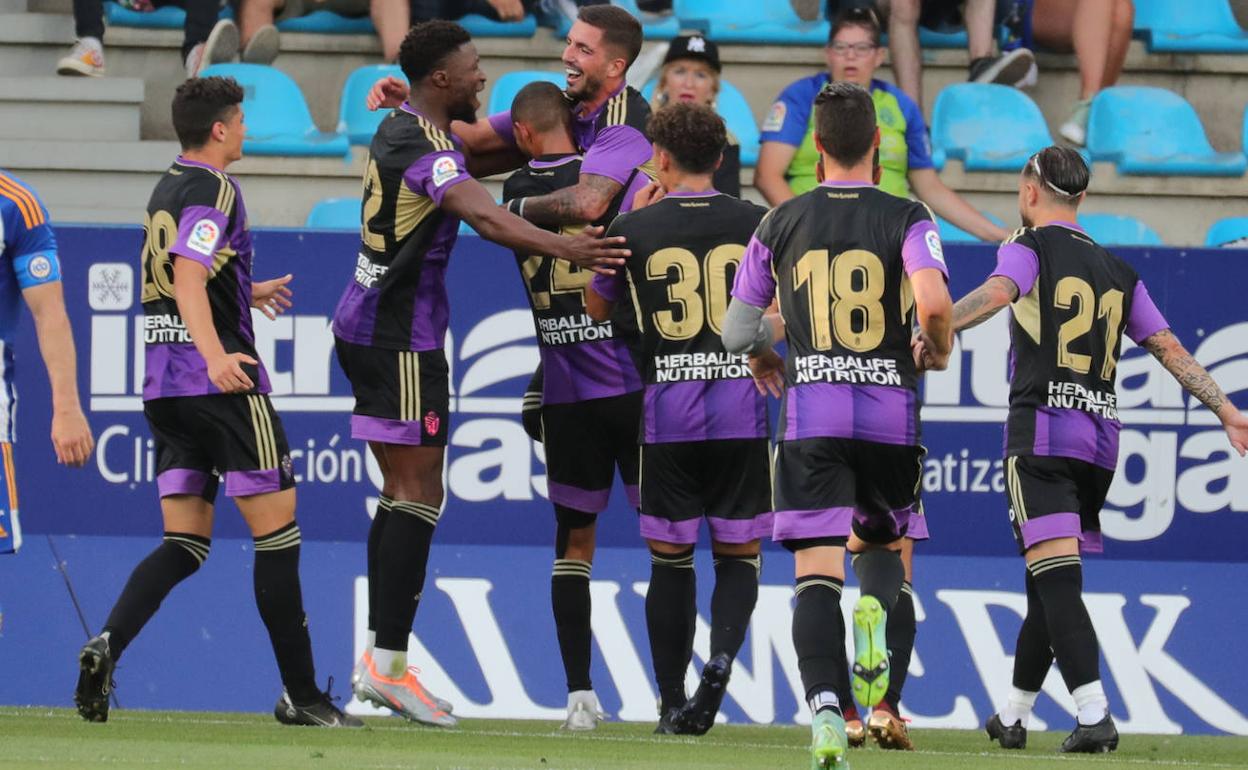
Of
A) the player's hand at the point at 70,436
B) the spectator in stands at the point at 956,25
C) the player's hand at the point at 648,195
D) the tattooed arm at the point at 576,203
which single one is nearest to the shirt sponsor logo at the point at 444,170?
the tattooed arm at the point at 576,203

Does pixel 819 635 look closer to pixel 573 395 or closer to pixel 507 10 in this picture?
pixel 573 395

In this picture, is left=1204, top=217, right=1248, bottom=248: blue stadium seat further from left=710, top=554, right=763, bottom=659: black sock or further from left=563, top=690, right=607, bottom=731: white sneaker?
left=563, top=690, right=607, bottom=731: white sneaker

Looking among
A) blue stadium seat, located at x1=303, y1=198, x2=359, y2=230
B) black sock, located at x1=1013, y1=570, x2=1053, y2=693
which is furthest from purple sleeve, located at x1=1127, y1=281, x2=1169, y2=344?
blue stadium seat, located at x1=303, y1=198, x2=359, y2=230

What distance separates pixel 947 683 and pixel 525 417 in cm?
222

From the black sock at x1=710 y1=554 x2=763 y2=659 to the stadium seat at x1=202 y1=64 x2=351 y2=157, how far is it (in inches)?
195

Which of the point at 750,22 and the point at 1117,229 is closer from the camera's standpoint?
the point at 1117,229

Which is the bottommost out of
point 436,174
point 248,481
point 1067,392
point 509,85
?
point 248,481

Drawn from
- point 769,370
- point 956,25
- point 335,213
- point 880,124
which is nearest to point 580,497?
point 769,370

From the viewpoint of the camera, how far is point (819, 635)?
222 inches

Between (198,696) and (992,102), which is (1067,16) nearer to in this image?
(992,102)

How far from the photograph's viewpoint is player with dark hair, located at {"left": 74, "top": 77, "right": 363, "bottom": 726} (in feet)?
21.7

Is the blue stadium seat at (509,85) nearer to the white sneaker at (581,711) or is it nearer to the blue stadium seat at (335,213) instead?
the blue stadium seat at (335,213)

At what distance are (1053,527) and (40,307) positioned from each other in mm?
3268

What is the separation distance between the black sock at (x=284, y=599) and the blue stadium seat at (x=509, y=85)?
4.62 meters
